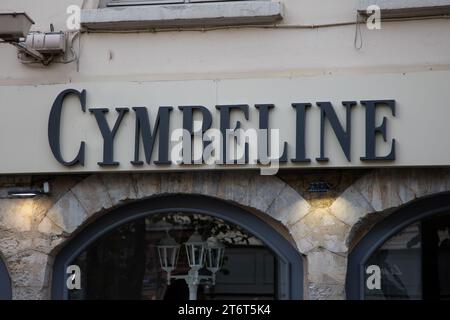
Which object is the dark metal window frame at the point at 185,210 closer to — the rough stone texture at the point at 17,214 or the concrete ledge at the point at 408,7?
the rough stone texture at the point at 17,214

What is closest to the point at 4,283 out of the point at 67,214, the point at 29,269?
the point at 29,269

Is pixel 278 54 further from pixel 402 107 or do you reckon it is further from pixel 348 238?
pixel 348 238

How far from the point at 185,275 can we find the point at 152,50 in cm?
230

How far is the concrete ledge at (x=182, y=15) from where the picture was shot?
8906mm

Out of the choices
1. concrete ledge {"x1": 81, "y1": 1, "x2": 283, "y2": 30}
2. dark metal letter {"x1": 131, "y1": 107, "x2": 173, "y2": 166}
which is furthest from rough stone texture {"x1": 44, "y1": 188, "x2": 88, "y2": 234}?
concrete ledge {"x1": 81, "y1": 1, "x2": 283, "y2": 30}

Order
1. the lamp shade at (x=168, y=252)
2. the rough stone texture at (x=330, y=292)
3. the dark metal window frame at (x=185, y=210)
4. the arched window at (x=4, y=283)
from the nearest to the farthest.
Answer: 1. the rough stone texture at (x=330, y=292)
2. the dark metal window frame at (x=185, y=210)
3. the arched window at (x=4, y=283)
4. the lamp shade at (x=168, y=252)

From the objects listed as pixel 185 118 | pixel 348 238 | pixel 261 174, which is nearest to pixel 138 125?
pixel 185 118

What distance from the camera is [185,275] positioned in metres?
9.86

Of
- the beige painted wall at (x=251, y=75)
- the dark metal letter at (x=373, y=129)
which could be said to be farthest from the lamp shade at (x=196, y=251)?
the dark metal letter at (x=373, y=129)

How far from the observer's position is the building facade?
862 cm

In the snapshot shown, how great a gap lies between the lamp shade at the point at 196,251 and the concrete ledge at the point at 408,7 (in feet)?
9.15

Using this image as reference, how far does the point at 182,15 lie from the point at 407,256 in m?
3.08

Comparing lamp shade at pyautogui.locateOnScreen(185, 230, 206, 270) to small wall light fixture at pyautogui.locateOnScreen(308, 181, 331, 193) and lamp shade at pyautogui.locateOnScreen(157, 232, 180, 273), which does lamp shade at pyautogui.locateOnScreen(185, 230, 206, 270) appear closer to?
lamp shade at pyautogui.locateOnScreen(157, 232, 180, 273)

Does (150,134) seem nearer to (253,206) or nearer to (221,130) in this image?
(221,130)
